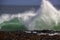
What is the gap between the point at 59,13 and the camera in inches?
740

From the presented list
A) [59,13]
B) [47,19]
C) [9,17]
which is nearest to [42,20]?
[47,19]

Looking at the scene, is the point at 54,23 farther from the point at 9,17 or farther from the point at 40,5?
the point at 9,17

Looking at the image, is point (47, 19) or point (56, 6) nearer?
point (47, 19)

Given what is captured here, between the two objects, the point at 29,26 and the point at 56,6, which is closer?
the point at 29,26

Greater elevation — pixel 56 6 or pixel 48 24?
pixel 56 6

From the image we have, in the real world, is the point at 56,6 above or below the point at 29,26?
above

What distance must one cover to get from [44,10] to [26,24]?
60.2 inches

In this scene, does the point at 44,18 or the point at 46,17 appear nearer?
the point at 44,18

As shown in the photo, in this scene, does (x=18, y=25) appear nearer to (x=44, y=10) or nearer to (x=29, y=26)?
(x=29, y=26)

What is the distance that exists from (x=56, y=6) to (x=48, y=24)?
7.57 ft

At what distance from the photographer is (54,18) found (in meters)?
18.6

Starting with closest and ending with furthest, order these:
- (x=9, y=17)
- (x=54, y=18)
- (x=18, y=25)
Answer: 1. (x=18, y=25)
2. (x=54, y=18)
3. (x=9, y=17)

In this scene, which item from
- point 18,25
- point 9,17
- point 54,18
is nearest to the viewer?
point 18,25

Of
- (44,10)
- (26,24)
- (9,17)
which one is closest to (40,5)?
(44,10)
